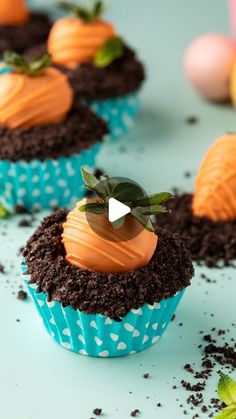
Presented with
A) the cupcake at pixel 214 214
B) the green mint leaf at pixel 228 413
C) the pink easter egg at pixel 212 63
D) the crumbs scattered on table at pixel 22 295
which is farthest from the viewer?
the pink easter egg at pixel 212 63

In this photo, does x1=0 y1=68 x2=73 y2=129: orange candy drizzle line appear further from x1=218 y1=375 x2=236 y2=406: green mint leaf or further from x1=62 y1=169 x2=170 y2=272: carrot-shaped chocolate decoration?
x1=218 y1=375 x2=236 y2=406: green mint leaf

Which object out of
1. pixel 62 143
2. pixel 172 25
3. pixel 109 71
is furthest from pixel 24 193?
pixel 172 25

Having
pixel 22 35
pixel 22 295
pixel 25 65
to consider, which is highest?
pixel 25 65

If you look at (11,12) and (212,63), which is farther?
(11,12)

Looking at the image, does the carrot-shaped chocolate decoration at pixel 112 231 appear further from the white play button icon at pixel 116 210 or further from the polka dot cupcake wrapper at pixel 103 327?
the polka dot cupcake wrapper at pixel 103 327

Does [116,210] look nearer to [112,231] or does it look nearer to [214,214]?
[112,231]

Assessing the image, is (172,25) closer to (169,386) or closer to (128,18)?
A: (128,18)

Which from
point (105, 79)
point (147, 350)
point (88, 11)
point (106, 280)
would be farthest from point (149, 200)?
point (88, 11)

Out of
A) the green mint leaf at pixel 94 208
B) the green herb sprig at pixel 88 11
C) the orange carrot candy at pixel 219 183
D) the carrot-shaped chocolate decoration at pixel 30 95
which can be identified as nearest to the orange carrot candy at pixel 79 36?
the green herb sprig at pixel 88 11
